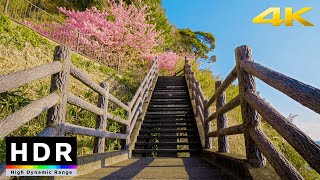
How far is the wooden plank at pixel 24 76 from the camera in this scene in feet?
7.20

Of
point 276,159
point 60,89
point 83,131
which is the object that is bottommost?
point 276,159

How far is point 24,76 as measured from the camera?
2465 mm

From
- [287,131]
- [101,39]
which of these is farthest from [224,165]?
[101,39]

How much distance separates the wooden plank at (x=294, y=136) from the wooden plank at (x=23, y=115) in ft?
7.17

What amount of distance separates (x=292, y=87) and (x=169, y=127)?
24.6ft

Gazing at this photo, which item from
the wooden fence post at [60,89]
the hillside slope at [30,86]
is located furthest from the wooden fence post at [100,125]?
the wooden fence post at [60,89]

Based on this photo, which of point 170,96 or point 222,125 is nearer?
point 222,125

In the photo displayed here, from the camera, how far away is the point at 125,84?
1320 centimetres

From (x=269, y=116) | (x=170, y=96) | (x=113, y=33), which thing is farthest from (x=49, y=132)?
(x=113, y=33)

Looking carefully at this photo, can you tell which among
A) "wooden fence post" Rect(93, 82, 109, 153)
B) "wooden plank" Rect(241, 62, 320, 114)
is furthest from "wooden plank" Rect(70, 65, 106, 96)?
"wooden plank" Rect(241, 62, 320, 114)

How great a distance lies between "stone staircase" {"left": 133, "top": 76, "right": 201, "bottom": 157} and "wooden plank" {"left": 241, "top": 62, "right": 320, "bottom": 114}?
17.0 ft

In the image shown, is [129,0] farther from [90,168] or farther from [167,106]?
[90,168]

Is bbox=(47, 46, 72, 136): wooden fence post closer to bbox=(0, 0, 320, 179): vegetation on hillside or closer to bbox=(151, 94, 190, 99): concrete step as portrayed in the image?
bbox=(0, 0, 320, 179): vegetation on hillside

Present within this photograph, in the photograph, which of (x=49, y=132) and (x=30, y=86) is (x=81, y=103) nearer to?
(x=49, y=132)
